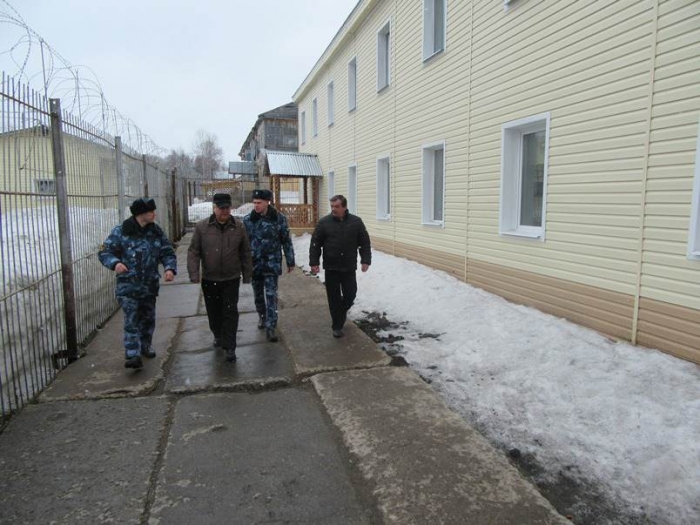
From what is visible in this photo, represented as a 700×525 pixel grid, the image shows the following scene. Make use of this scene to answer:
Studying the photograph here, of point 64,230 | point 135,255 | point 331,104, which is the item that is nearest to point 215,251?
point 135,255

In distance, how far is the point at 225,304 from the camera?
4781mm

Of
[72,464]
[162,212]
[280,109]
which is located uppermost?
[280,109]

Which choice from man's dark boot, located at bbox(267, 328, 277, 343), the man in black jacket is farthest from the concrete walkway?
the man in black jacket

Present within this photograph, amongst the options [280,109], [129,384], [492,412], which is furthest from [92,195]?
[280,109]

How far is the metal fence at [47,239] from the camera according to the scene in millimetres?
3531

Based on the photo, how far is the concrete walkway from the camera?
2.45 meters

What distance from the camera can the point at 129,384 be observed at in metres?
4.09

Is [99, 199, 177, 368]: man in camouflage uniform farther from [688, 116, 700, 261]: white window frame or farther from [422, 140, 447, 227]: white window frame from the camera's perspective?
[422, 140, 447, 227]: white window frame

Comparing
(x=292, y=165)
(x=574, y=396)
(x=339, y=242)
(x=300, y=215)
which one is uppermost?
(x=292, y=165)

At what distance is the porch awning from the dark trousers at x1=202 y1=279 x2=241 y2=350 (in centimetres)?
1181

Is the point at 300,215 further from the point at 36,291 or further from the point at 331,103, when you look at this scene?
the point at 36,291

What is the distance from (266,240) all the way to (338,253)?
32.5 inches

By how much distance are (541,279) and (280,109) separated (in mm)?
36039

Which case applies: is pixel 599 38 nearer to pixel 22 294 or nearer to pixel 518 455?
pixel 518 455
